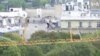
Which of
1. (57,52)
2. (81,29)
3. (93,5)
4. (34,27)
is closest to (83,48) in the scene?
(57,52)

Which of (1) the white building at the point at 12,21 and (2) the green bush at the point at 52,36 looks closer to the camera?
(2) the green bush at the point at 52,36

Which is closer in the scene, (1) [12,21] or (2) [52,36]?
(2) [52,36]

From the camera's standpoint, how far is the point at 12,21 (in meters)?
25.0

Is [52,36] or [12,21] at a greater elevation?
[52,36]

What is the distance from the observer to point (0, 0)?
127 ft

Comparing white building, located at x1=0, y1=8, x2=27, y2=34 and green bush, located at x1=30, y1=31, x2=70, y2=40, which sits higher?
green bush, located at x1=30, y1=31, x2=70, y2=40

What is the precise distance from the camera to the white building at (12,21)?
23116mm

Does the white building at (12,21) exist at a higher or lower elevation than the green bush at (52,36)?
lower

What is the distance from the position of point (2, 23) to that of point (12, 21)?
73 cm

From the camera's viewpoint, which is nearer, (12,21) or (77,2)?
(12,21)

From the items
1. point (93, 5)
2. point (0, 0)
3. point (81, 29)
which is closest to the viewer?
point (81, 29)

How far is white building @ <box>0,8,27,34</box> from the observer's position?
23116 mm

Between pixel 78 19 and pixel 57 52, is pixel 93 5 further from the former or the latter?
pixel 57 52

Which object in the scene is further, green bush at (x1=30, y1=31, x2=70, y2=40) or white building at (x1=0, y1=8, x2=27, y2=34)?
white building at (x1=0, y1=8, x2=27, y2=34)
